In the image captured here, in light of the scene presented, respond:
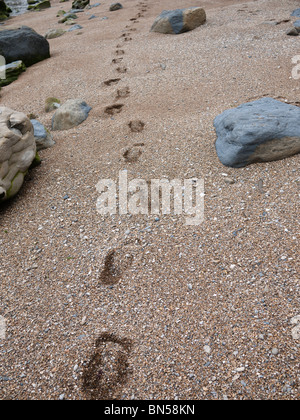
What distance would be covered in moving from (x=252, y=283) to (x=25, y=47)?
7.77m

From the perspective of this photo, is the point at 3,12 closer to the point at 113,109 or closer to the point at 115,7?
the point at 115,7

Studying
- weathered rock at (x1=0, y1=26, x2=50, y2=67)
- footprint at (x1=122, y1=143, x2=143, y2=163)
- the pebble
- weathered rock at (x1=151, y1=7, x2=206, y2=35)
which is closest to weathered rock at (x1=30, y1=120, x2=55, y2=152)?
footprint at (x1=122, y1=143, x2=143, y2=163)

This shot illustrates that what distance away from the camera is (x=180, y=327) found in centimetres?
203

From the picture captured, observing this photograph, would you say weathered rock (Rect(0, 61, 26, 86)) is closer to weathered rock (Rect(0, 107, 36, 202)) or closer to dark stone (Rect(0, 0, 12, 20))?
weathered rock (Rect(0, 107, 36, 202))

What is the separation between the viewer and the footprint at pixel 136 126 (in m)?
4.16

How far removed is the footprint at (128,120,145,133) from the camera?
4164mm

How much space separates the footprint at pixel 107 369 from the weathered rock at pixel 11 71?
665cm

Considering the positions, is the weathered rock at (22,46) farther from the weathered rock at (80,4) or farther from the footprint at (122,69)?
the weathered rock at (80,4)

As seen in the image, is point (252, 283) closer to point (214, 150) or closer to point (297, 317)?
point (297, 317)

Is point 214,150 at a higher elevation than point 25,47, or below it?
below

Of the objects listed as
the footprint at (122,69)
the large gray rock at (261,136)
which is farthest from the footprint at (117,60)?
the large gray rock at (261,136)

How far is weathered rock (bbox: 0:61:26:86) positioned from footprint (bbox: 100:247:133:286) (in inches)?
233

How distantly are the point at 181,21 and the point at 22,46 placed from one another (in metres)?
4.08
